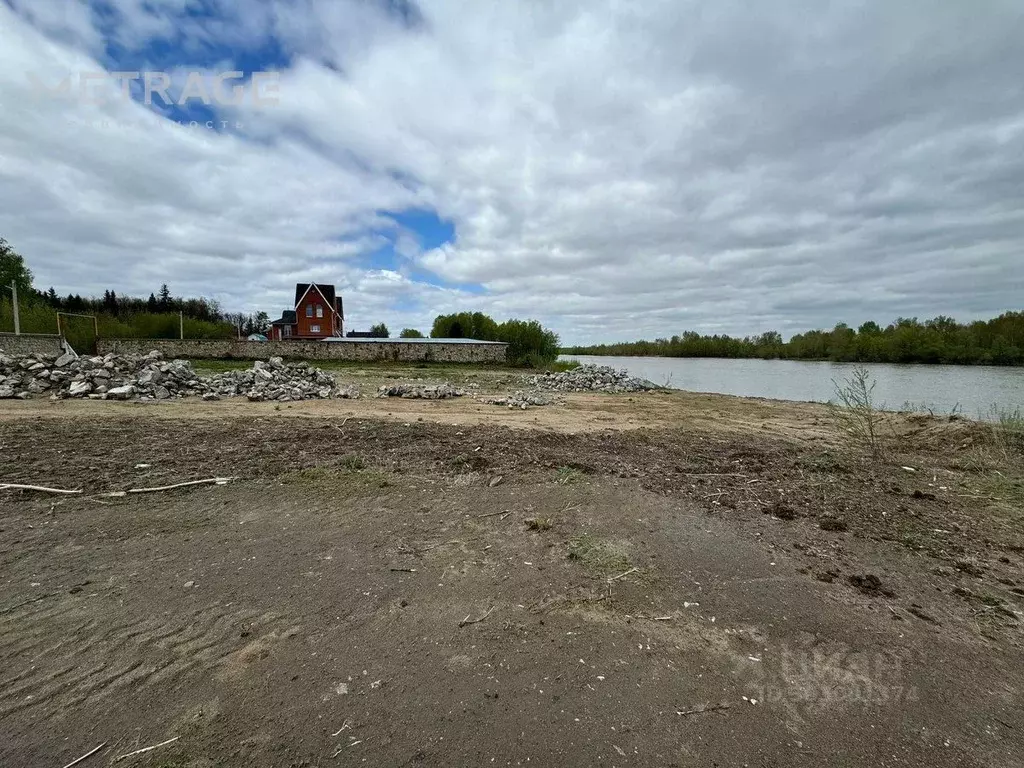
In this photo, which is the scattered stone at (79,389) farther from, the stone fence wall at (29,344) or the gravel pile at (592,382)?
the gravel pile at (592,382)

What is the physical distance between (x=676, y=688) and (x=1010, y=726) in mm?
1507

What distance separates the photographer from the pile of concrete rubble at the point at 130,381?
1255 centimetres

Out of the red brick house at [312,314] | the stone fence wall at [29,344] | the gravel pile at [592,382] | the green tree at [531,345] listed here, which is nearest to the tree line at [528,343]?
the green tree at [531,345]

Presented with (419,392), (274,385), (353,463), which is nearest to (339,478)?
(353,463)

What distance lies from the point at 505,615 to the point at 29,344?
79.5ft

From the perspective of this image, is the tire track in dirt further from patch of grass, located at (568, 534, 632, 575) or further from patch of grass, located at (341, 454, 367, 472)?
patch of grass, located at (341, 454, 367, 472)

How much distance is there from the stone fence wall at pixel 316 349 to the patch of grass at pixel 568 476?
2975cm

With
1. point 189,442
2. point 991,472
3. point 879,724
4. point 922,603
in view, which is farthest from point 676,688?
point 189,442

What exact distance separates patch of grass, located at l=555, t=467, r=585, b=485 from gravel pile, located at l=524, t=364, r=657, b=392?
15332mm

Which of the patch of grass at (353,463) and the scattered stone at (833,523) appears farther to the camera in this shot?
the patch of grass at (353,463)

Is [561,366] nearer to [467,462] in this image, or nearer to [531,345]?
[531,345]

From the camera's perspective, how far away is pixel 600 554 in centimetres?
380

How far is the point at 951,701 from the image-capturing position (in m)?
2.31

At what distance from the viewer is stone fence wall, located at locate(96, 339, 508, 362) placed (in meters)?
30.8
